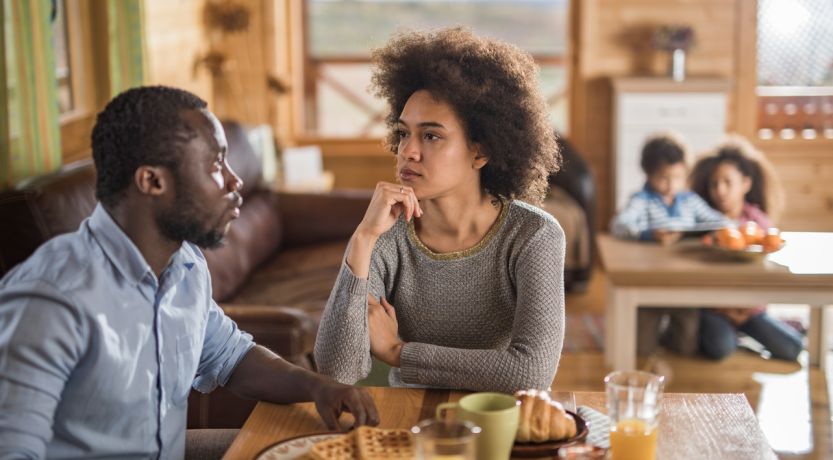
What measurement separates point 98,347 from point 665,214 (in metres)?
3.01

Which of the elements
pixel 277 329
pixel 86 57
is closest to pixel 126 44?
pixel 86 57

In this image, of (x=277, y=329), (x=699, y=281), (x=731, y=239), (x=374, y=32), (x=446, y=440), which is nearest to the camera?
(x=446, y=440)

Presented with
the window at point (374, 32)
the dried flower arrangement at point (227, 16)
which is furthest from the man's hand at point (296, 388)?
the window at point (374, 32)

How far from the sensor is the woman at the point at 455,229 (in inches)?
76.2

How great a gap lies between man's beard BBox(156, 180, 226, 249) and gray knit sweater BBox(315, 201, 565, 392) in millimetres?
401

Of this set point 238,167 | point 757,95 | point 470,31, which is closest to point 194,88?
point 238,167

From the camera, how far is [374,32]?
685cm

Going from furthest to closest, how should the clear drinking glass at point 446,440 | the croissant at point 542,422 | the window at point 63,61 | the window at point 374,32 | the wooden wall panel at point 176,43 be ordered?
1. the window at point 374,32
2. the wooden wall panel at point 176,43
3. the window at point 63,61
4. the croissant at point 542,422
5. the clear drinking glass at point 446,440

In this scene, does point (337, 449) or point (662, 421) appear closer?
point (337, 449)

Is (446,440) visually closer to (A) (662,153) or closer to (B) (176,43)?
(A) (662,153)

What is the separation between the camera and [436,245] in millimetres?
2076

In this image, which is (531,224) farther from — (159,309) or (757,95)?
(757,95)

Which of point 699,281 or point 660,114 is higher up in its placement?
point 660,114

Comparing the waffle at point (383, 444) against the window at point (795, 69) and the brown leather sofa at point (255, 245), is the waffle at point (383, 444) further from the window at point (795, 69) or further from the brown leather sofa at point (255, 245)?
the window at point (795, 69)
